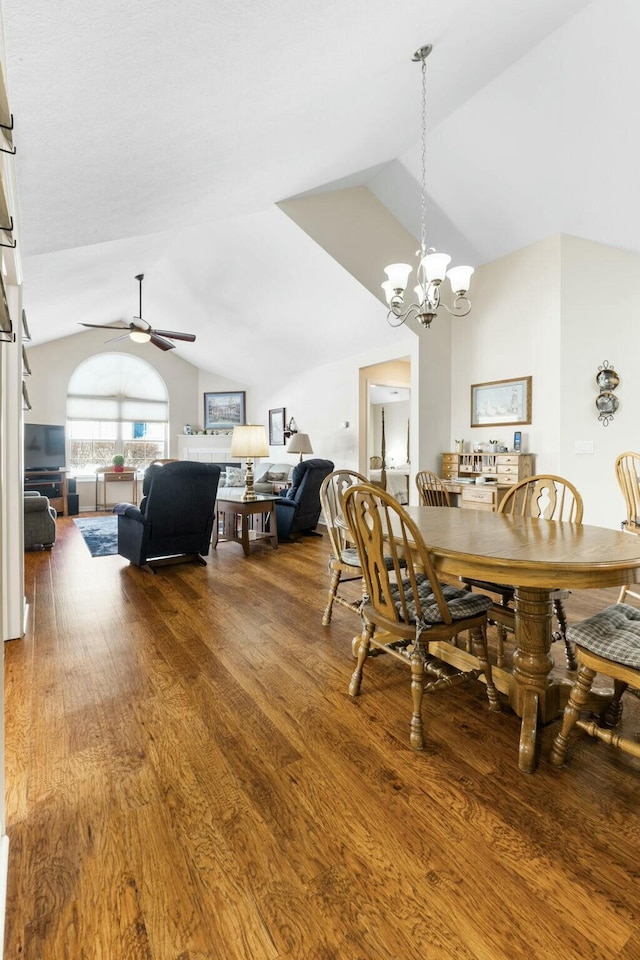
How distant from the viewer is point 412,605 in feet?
6.25

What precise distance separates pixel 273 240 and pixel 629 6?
328cm

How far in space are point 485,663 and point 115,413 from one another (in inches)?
Result: 349

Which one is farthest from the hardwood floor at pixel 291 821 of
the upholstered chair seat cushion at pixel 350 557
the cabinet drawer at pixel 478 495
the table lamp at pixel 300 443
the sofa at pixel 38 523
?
the table lamp at pixel 300 443

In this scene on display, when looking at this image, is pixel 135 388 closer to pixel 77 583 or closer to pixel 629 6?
pixel 77 583

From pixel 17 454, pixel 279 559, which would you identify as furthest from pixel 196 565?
pixel 17 454

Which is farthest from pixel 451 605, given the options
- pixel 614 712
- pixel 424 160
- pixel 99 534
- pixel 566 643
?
pixel 99 534

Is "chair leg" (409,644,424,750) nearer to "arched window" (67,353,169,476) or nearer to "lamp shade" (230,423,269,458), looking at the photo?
"lamp shade" (230,423,269,458)

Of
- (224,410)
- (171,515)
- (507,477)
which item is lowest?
(171,515)

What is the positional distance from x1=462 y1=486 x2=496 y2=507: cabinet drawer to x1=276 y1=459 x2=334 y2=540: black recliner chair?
1568mm

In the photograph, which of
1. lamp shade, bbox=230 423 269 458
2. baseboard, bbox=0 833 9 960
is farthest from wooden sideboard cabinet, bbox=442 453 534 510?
baseboard, bbox=0 833 9 960

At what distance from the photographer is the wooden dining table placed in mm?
1509

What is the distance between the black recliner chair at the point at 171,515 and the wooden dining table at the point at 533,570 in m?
2.49

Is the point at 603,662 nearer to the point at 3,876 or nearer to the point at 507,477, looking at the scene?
the point at 3,876

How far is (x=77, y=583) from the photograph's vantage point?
399 cm
